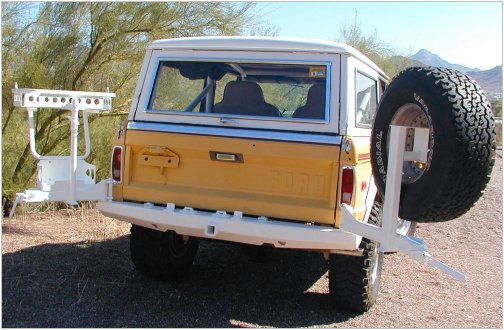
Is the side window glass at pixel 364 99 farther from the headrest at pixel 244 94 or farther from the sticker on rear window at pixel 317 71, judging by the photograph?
the headrest at pixel 244 94

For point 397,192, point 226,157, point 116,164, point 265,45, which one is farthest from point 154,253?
point 397,192

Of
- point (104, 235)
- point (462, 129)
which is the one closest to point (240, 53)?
point (462, 129)

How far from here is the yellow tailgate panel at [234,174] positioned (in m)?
4.15

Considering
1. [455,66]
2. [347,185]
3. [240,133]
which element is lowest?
[347,185]

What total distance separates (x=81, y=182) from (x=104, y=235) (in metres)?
2.25

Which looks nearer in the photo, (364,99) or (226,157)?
(226,157)

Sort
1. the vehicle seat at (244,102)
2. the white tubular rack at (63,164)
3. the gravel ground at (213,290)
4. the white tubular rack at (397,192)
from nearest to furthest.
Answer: the white tubular rack at (397,192) < the white tubular rack at (63,164) < the gravel ground at (213,290) < the vehicle seat at (244,102)

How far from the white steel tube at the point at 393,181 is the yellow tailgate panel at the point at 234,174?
49 cm

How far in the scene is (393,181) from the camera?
3.65 m

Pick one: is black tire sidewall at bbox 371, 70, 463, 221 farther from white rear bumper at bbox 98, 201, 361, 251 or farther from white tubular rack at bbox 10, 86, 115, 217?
white tubular rack at bbox 10, 86, 115, 217

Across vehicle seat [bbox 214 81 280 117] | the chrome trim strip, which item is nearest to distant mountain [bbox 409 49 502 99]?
the chrome trim strip

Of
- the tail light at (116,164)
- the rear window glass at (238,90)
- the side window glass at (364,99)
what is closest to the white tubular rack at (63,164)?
the tail light at (116,164)

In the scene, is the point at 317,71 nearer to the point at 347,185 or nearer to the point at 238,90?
the point at 238,90

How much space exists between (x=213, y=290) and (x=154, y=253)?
23.5 inches
